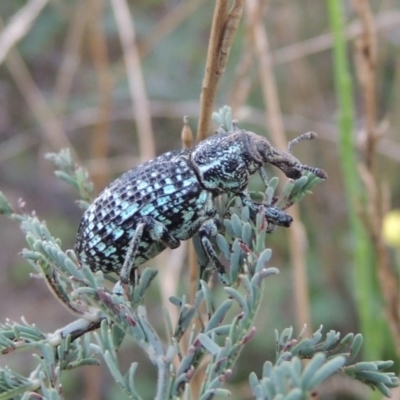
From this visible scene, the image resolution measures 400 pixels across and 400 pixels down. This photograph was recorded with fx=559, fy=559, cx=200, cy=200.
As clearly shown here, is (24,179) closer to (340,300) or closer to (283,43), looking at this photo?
(283,43)

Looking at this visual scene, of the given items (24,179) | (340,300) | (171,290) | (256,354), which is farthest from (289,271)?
(24,179)

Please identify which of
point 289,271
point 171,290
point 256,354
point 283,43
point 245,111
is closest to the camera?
point 171,290

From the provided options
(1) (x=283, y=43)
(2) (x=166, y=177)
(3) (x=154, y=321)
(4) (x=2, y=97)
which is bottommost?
(2) (x=166, y=177)

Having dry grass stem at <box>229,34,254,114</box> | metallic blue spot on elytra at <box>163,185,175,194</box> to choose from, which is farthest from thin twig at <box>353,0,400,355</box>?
metallic blue spot on elytra at <box>163,185,175,194</box>

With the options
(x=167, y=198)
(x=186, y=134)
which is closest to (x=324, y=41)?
(x=186, y=134)

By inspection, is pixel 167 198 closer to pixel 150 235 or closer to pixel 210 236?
pixel 150 235

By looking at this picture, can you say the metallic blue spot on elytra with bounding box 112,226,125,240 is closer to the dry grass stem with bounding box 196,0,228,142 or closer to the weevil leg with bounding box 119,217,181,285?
the weevil leg with bounding box 119,217,181,285
